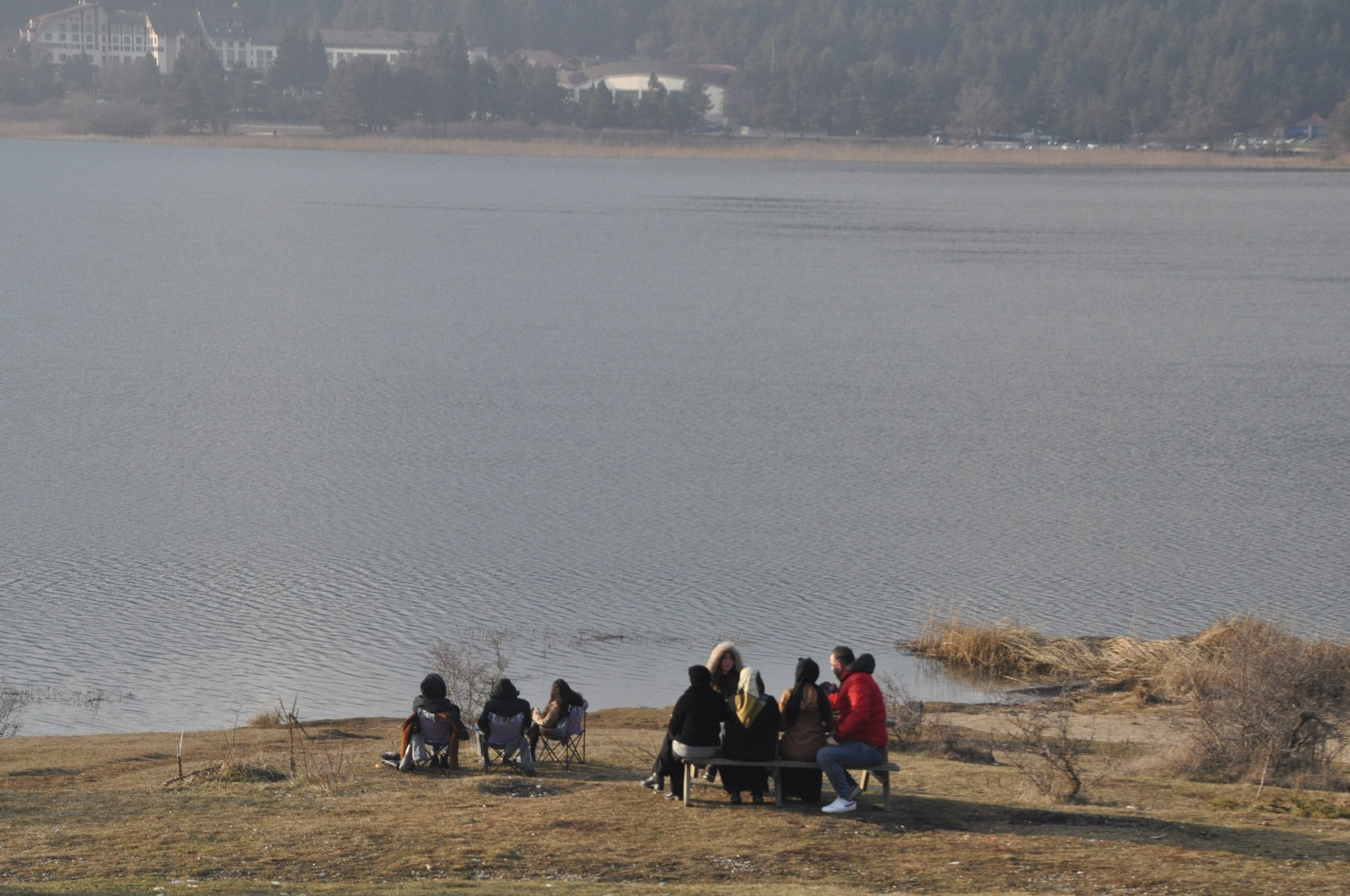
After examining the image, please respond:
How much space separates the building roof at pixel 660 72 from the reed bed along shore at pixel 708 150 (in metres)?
22.1

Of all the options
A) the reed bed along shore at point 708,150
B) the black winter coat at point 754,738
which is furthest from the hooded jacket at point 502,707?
the reed bed along shore at point 708,150

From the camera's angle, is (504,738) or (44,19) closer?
(504,738)

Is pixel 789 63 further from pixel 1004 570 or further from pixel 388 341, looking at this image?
pixel 1004 570

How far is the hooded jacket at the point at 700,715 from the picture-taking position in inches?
345

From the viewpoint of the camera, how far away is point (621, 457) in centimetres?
2556

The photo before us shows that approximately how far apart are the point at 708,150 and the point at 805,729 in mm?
125340

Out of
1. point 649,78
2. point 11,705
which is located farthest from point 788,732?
point 649,78

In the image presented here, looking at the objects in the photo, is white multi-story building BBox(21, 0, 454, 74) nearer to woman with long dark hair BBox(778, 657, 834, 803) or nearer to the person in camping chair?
the person in camping chair

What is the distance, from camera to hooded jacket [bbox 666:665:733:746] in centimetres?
876

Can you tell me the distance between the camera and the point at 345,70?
416 ft

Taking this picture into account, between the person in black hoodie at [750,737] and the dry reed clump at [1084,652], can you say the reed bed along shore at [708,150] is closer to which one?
the dry reed clump at [1084,652]

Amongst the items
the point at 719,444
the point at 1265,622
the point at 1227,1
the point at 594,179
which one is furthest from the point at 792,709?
the point at 1227,1

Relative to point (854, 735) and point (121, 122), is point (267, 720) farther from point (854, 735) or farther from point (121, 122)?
point (121, 122)

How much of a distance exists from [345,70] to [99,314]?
91.1 m
